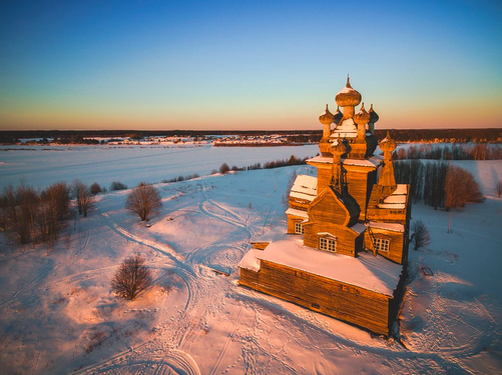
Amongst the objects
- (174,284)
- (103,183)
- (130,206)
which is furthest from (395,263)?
(103,183)

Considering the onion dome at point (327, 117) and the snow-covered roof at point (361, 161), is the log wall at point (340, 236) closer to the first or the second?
the snow-covered roof at point (361, 161)

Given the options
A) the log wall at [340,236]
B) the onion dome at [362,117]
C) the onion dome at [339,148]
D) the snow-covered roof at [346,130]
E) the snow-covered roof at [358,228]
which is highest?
the onion dome at [362,117]

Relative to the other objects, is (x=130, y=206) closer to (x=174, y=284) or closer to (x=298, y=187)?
(x=174, y=284)

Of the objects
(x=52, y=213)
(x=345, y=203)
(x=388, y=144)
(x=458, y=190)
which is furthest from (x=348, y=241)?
(x=458, y=190)

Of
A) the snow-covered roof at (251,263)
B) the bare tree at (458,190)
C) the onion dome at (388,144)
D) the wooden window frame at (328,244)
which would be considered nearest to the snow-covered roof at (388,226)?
the wooden window frame at (328,244)

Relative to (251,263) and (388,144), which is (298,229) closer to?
(251,263)

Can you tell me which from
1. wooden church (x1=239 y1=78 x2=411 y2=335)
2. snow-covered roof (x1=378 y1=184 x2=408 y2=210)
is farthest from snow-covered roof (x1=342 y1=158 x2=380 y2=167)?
snow-covered roof (x1=378 y1=184 x2=408 y2=210)

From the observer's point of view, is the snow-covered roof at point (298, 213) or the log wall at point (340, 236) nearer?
A: the log wall at point (340, 236)
